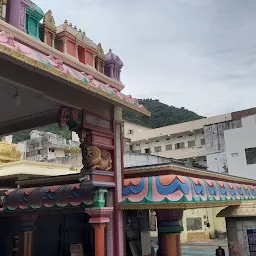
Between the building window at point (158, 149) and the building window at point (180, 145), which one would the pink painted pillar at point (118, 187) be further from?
the building window at point (158, 149)

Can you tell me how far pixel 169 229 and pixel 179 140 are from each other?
127 ft

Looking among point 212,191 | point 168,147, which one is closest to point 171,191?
point 212,191

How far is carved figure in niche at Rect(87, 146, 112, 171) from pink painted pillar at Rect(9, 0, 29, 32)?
364cm

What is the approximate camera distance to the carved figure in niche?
9758 millimetres

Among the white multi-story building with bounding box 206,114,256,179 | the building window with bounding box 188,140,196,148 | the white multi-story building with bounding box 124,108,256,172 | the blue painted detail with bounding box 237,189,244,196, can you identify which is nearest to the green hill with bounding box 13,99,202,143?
the white multi-story building with bounding box 124,108,256,172

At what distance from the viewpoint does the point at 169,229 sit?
1073cm

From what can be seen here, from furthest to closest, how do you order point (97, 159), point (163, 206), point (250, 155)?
1. point (250, 155)
2. point (97, 159)
3. point (163, 206)

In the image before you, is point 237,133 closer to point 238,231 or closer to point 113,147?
point 238,231

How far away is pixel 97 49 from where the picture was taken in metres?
11.5

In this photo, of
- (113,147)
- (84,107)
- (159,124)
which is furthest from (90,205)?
(159,124)

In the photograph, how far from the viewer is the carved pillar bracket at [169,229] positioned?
10625mm

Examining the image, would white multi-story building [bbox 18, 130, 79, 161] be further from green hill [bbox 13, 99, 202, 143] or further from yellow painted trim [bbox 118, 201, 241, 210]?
yellow painted trim [bbox 118, 201, 241, 210]

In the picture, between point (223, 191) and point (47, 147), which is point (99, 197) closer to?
point (223, 191)

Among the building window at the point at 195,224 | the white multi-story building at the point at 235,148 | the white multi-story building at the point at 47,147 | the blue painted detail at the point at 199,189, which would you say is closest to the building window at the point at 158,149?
the white multi-story building at the point at 47,147
